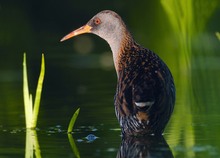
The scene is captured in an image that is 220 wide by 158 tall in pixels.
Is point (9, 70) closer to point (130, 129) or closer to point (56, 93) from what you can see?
point (56, 93)

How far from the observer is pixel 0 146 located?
8836 mm

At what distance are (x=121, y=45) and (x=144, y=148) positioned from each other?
253cm

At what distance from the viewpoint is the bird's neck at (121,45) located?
416 inches

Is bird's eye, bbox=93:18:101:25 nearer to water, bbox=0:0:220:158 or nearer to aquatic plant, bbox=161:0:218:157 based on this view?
water, bbox=0:0:220:158

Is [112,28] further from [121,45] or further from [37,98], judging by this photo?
[37,98]

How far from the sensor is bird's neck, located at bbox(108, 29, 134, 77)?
10.6 metres

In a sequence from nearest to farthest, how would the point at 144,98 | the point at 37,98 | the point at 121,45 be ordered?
the point at 144,98 < the point at 37,98 < the point at 121,45

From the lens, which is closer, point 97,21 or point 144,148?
point 144,148

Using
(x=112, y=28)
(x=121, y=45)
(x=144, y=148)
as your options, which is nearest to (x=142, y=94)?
(x=144, y=148)

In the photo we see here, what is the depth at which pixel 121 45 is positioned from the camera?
1073cm

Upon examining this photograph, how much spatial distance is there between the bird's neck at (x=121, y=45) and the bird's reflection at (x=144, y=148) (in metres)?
1.62

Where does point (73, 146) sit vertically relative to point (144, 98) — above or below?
below

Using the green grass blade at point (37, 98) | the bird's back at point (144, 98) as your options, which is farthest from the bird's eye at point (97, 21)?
the green grass blade at point (37, 98)

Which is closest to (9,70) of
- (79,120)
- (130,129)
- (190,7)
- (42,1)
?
(42,1)
